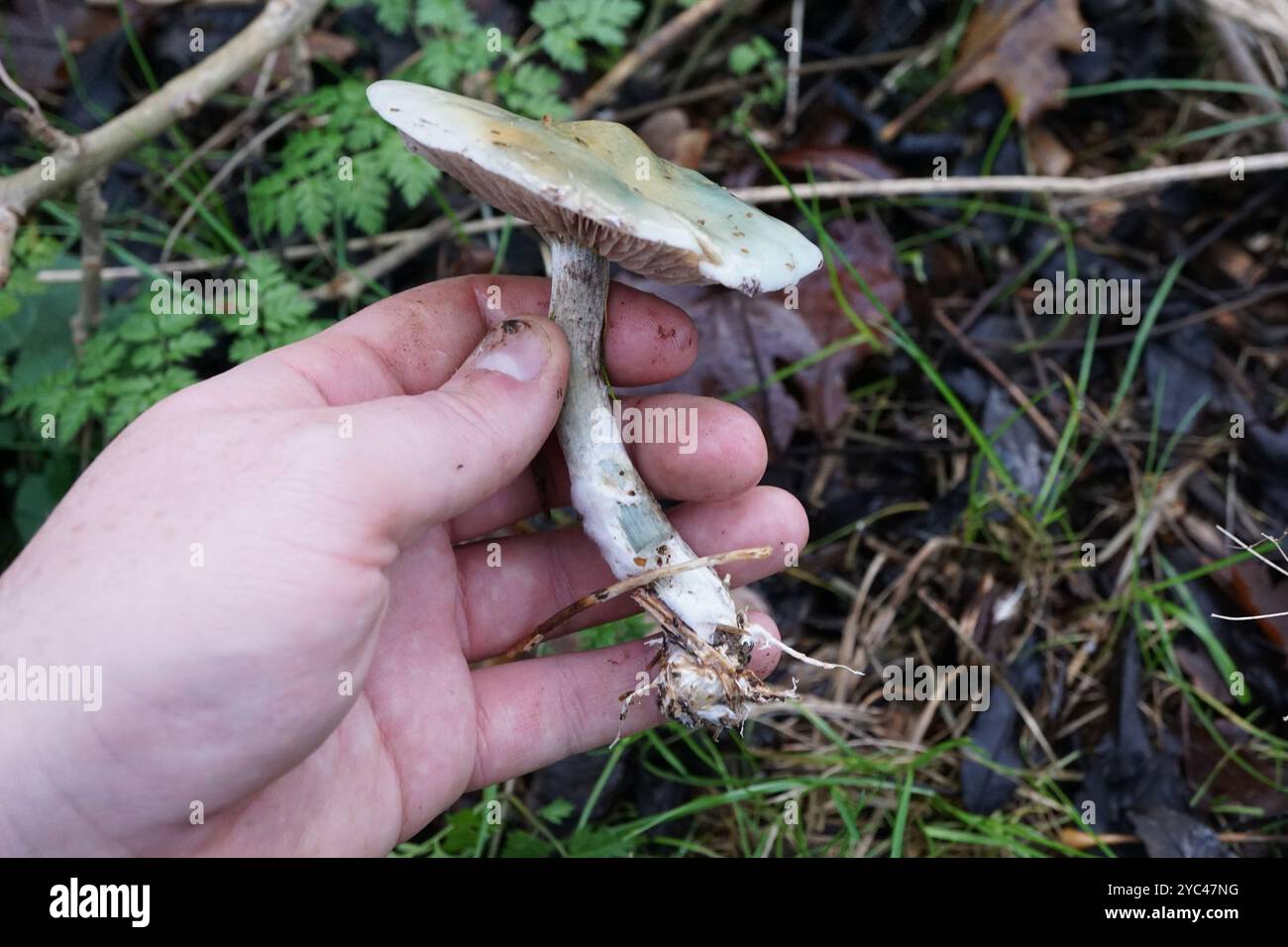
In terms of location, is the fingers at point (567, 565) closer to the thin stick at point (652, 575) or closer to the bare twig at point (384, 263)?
the thin stick at point (652, 575)

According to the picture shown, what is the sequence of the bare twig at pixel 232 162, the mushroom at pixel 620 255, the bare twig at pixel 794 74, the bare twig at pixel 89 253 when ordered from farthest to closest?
1. the bare twig at pixel 794 74
2. the bare twig at pixel 232 162
3. the bare twig at pixel 89 253
4. the mushroom at pixel 620 255

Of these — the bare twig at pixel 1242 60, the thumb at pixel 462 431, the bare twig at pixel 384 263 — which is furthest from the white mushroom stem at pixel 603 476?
the bare twig at pixel 1242 60

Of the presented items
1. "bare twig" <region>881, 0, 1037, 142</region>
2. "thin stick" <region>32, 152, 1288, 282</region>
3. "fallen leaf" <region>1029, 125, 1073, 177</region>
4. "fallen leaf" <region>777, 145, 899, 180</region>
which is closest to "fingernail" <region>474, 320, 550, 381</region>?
"thin stick" <region>32, 152, 1288, 282</region>

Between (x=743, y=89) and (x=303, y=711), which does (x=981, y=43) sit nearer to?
(x=743, y=89)

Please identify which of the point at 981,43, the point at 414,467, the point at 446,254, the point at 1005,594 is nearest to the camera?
the point at 414,467

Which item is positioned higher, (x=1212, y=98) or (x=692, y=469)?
(x=1212, y=98)

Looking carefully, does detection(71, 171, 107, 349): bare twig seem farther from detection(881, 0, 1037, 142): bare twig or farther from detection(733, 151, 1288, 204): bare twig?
detection(881, 0, 1037, 142): bare twig

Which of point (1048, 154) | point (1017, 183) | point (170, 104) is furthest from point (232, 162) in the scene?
point (1048, 154)
